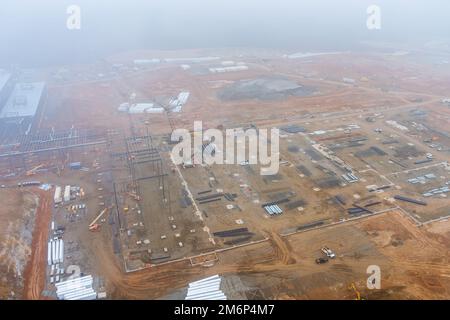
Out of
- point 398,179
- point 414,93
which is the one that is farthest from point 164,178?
point 414,93

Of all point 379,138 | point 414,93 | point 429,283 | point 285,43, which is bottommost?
point 429,283

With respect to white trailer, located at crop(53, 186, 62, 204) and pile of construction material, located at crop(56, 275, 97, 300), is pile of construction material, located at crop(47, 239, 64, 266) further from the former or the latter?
white trailer, located at crop(53, 186, 62, 204)

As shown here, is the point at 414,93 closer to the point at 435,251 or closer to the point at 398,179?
the point at 398,179

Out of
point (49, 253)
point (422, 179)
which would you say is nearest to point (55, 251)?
point (49, 253)

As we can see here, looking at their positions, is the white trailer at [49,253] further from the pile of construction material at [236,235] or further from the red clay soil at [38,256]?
the pile of construction material at [236,235]

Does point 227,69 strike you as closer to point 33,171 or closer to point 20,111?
point 20,111

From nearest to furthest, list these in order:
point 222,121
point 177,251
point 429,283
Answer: point 429,283
point 177,251
point 222,121

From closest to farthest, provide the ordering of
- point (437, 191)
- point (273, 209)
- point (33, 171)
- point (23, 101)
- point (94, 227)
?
point (94, 227), point (273, 209), point (437, 191), point (33, 171), point (23, 101)
